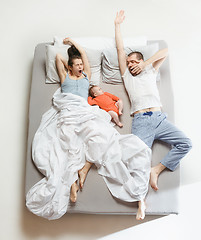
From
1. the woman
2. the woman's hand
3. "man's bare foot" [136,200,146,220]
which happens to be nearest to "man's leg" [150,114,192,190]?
"man's bare foot" [136,200,146,220]

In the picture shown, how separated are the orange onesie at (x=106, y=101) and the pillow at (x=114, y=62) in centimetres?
15

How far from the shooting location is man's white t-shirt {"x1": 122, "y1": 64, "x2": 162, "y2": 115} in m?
2.23

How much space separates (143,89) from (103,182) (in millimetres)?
772

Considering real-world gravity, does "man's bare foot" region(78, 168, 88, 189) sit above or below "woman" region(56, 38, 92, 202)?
below

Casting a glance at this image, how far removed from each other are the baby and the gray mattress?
0.21 ft

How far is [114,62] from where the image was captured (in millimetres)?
2357

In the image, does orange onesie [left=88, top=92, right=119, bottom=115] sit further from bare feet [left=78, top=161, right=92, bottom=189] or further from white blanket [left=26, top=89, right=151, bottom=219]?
bare feet [left=78, top=161, right=92, bottom=189]

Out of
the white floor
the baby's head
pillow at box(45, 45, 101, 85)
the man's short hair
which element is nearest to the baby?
the baby's head

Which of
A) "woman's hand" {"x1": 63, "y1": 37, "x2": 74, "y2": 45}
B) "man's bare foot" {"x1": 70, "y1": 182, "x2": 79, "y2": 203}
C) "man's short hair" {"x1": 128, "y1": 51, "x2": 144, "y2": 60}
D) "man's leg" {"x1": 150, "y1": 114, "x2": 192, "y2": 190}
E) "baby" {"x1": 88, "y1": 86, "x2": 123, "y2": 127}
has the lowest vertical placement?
"man's bare foot" {"x1": 70, "y1": 182, "x2": 79, "y2": 203}

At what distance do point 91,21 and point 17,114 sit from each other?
1.17m

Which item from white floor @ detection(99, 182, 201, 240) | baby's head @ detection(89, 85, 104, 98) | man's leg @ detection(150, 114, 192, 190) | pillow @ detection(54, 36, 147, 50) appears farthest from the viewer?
pillow @ detection(54, 36, 147, 50)

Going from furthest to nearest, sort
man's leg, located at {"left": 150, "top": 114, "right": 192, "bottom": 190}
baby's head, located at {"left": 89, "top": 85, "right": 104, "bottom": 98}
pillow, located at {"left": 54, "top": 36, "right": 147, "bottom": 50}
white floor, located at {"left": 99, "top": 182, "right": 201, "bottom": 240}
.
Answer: pillow, located at {"left": 54, "top": 36, "right": 147, "bottom": 50} → baby's head, located at {"left": 89, "top": 85, "right": 104, "bottom": 98} → white floor, located at {"left": 99, "top": 182, "right": 201, "bottom": 240} → man's leg, located at {"left": 150, "top": 114, "right": 192, "bottom": 190}

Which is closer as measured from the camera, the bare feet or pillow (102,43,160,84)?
the bare feet

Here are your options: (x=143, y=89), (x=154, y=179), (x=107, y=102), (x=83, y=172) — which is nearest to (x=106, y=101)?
(x=107, y=102)
